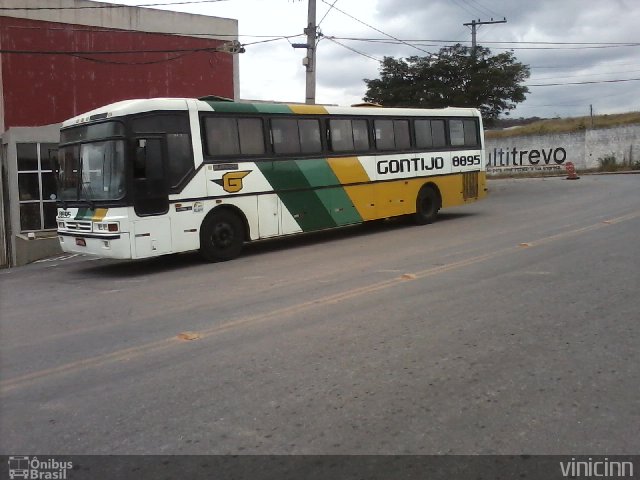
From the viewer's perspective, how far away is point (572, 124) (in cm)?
4569

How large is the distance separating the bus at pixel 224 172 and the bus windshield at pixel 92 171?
0.8 inches

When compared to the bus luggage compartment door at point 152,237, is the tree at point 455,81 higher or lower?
higher

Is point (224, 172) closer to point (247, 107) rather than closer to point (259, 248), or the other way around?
point (247, 107)

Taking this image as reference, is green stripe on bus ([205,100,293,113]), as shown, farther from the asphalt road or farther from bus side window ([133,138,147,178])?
the asphalt road

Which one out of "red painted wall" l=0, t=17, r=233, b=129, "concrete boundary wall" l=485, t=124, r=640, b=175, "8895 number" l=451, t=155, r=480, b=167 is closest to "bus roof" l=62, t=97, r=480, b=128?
"8895 number" l=451, t=155, r=480, b=167

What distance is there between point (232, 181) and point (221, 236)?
3.52 ft

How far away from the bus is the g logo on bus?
2 centimetres

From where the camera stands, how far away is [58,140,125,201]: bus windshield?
32.6ft

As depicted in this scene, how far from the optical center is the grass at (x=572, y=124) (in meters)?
42.2

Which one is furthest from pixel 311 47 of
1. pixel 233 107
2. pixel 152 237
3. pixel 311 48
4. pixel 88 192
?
pixel 152 237

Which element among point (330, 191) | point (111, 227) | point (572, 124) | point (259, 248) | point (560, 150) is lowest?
point (259, 248)

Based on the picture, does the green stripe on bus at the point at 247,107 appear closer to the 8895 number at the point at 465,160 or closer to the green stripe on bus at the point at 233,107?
the green stripe on bus at the point at 233,107

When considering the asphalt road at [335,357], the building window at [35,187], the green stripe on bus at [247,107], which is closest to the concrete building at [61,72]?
the building window at [35,187]
